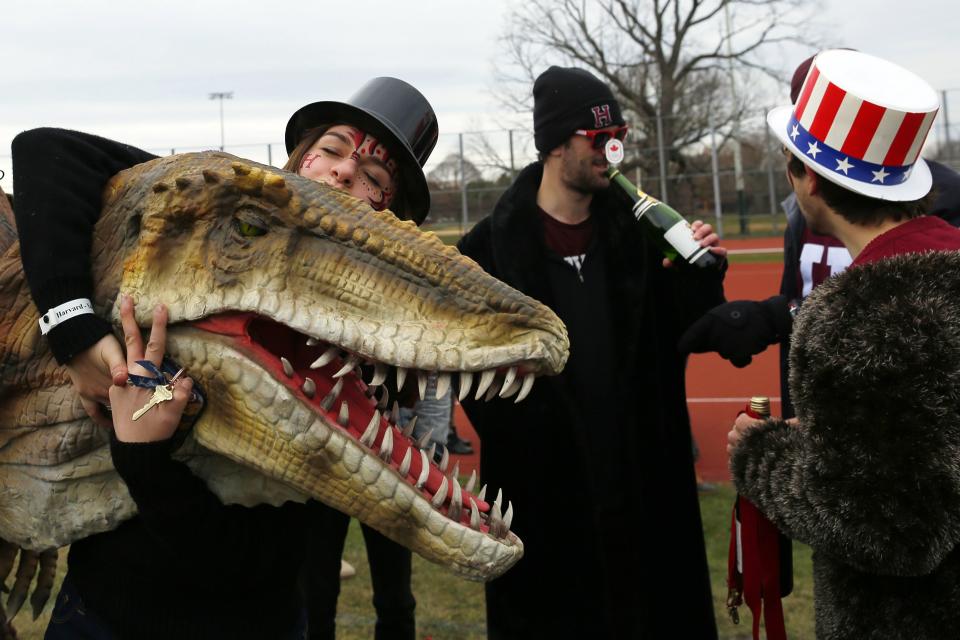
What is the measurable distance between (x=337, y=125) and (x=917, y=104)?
1396mm

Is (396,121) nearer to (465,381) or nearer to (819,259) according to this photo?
(465,381)

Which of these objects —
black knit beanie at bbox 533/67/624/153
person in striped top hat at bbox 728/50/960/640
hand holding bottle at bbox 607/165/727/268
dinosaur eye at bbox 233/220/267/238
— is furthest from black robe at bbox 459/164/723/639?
dinosaur eye at bbox 233/220/267/238

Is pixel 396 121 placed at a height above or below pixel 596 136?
above

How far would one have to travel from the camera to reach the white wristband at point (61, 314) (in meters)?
1.50

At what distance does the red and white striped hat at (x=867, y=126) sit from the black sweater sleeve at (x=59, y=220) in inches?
66.0

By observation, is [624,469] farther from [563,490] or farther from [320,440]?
[320,440]

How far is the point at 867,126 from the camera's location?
7.07 ft

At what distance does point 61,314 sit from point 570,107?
2525mm

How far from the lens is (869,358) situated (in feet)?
6.05

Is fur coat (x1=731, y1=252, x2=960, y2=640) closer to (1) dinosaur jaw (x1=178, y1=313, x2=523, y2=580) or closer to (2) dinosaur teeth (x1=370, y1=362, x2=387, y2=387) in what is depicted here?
(1) dinosaur jaw (x1=178, y1=313, x2=523, y2=580)

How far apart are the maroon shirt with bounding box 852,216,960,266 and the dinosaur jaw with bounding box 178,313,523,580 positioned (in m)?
1.16

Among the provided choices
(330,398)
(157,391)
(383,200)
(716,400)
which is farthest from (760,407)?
(716,400)

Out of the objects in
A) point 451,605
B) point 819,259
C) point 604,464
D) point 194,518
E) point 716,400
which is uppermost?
point 194,518

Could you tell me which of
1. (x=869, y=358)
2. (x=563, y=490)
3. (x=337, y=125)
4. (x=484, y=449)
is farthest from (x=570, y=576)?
(x=337, y=125)
